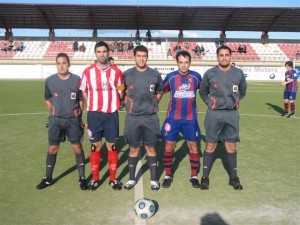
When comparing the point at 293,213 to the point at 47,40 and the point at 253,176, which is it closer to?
the point at 253,176

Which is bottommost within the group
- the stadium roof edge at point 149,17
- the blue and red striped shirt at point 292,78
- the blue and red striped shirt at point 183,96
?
the blue and red striped shirt at point 183,96

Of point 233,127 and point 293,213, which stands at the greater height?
point 233,127

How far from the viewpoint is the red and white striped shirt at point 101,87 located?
444 cm

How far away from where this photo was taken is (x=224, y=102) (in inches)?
179

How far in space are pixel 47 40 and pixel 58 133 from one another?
1648 inches

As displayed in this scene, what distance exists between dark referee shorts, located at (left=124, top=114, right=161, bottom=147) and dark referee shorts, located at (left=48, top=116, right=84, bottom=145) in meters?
0.74

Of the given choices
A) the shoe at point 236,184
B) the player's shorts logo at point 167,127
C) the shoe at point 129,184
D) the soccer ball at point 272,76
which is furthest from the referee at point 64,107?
the soccer ball at point 272,76

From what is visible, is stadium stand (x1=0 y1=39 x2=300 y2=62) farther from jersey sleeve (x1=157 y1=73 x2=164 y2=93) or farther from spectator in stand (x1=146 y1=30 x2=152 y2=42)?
jersey sleeve (x1=157 y1=73 x2=164 y2=93)

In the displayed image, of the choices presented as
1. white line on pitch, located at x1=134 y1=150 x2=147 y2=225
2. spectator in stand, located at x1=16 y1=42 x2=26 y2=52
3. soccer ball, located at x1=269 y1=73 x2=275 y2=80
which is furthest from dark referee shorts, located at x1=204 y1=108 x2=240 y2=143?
spectator in stand, located at x1=16 y1=42 x2=26 y2=52

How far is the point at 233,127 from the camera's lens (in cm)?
463

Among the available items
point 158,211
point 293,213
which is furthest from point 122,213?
point 293,213

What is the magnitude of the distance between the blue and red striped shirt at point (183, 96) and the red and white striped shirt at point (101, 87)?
0.90m

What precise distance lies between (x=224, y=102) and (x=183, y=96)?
2.04 feet

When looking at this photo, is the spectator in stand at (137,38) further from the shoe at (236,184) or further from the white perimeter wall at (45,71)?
the shoe at (236,184)
